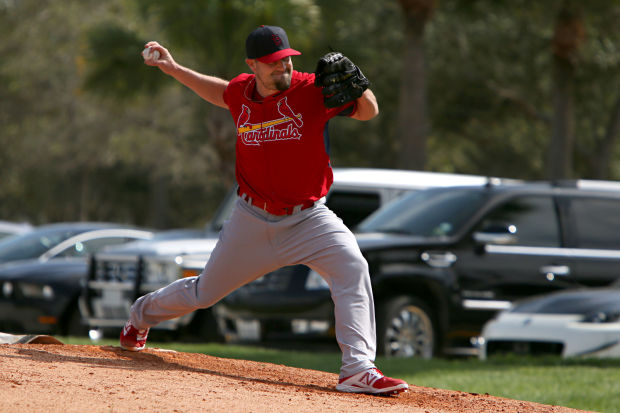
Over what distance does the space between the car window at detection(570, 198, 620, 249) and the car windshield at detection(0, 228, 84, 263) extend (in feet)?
22.9

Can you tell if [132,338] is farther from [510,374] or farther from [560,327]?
[560,327]

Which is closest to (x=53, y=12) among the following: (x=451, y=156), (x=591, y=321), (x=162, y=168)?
(x=162, y=168)

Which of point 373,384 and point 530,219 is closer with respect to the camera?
point 373,384

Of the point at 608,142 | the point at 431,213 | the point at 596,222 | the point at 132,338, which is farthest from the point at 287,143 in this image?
the point at 608,142

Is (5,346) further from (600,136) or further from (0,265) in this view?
(600,136)

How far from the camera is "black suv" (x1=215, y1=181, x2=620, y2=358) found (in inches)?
395

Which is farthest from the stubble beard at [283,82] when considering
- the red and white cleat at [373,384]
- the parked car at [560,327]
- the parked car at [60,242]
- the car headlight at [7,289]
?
the parked car at [60,242]

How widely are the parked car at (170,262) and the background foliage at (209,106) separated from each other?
5.93m

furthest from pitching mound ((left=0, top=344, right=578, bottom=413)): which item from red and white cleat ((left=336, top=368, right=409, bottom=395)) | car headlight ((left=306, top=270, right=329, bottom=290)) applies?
car headlight ((left=306, top=270, right=329, bottom=290))

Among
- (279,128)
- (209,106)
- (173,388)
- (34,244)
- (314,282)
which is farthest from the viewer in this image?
(209,106)

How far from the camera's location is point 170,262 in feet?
38.5

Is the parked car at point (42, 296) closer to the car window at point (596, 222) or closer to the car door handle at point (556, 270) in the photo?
the car door handle at point (556, 270)

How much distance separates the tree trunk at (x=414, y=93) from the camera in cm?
1850

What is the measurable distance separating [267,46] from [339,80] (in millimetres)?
451
